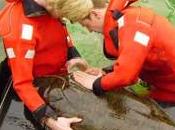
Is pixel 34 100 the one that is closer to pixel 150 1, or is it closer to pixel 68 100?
pixel 68 100

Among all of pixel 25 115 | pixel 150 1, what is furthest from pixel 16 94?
pixel 150 1

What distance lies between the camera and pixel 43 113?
412 centimetres

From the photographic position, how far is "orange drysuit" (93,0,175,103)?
3992mm

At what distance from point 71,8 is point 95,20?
0.81 ft

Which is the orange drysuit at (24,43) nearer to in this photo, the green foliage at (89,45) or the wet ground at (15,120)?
the wet ground at (15,120)

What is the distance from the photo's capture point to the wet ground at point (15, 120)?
420 cm

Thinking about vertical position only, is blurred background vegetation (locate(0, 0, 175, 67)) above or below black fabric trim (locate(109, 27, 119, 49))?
below

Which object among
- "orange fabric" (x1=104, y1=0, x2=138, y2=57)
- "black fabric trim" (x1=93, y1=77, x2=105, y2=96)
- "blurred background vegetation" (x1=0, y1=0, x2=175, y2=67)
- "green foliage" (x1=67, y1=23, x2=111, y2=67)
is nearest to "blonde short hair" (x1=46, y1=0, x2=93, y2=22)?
"orange fabric" (x1=104, y1=0, x2=138, y2=57)

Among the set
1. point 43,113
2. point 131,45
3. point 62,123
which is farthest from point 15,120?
point 131,45

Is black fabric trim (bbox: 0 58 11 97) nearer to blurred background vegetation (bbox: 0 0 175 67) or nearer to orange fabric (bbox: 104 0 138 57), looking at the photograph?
blurred background vegetation (bbox: 0 0 175 67)

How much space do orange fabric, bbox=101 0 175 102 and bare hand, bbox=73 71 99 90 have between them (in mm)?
119

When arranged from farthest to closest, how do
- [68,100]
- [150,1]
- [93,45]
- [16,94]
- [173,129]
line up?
[150,1]
[93,45]
[16,94]
[68,100]
[173,129]

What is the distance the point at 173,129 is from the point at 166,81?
0.66 m

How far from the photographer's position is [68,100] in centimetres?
413
